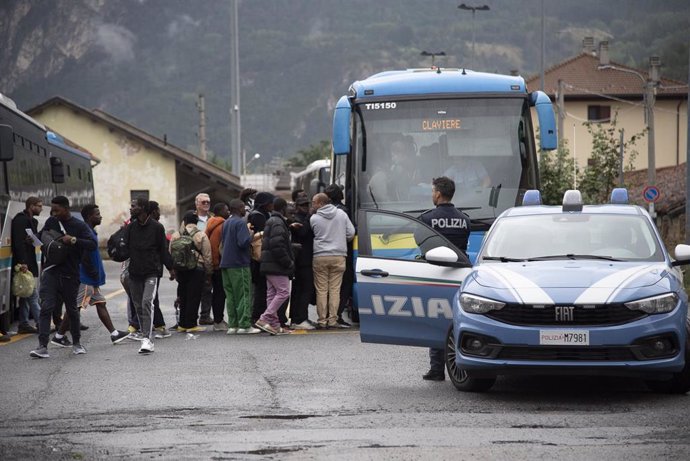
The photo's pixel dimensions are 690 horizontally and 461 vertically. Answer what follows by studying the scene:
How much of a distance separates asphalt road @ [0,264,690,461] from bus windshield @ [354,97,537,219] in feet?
12.2

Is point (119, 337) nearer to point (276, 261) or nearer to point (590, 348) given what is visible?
point (276, 261)

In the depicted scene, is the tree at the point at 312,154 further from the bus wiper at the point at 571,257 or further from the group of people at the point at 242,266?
the bus wiper at the point at 571,257

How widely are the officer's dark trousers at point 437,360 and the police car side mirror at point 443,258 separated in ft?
3.24

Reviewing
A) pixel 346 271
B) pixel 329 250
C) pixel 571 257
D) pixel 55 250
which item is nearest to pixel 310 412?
pixel 571 257

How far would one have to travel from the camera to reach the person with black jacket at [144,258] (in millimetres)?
14445

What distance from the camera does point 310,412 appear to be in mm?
9516

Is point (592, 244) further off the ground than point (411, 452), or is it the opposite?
point (592, 244)

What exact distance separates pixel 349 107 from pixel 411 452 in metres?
9.94

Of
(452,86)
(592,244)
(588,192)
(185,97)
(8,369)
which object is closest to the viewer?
(592,244)

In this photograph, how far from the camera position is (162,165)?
6500 centimetres

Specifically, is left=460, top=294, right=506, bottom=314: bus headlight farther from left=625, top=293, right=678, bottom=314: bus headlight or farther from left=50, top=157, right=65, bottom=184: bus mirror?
left=50, top=157, right=65, bottom=184: bus mirror

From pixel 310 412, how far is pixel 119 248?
5.84 m

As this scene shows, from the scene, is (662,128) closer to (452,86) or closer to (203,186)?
(203,186)

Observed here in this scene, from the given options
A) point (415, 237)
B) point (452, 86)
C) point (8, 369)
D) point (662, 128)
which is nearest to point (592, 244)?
point (415, 237)
